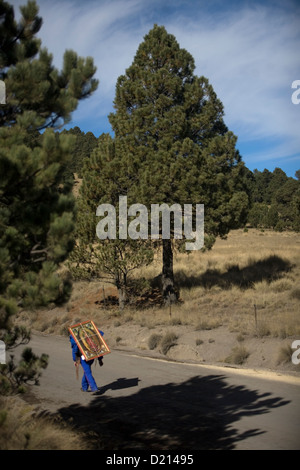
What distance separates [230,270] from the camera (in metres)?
25.7

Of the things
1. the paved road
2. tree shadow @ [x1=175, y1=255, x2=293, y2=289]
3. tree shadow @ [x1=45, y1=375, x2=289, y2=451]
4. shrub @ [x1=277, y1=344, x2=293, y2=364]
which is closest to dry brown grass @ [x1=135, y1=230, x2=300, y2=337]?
tree shadow @ [x1=175, y1=255, x2=293, y2=289]

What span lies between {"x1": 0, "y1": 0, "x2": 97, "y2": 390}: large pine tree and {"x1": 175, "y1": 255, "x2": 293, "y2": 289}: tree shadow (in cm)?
1707

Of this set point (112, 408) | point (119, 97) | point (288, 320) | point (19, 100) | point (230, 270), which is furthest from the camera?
point (230, 270)

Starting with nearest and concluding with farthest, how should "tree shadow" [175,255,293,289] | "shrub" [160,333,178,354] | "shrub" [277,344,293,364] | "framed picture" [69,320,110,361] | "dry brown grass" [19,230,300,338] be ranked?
"framed picture" [69,320,110,361] < "shrub" [277,344,293,364] < "shrub" [160,333,178,354] < "dry brown grass" [19,230,300,338] < "tree shadow" [175,255,293,289]

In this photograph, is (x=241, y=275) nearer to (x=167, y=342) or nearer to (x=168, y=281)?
(x=168, y=281)

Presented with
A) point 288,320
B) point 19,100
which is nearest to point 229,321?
point 288,320

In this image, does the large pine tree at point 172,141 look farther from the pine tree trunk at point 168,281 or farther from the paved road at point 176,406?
the paved road at point 176,406

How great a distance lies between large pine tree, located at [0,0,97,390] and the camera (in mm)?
5227

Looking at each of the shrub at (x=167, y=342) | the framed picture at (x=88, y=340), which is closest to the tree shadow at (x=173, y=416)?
the framed picture at (x=88, y=340)

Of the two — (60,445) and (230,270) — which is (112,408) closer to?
(60,445)

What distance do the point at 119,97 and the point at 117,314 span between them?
422 inches

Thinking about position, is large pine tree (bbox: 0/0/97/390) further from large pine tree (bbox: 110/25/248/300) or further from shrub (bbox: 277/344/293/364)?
large pine tree (bbox: 110/25/248/300)

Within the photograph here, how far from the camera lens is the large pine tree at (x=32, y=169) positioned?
523cm

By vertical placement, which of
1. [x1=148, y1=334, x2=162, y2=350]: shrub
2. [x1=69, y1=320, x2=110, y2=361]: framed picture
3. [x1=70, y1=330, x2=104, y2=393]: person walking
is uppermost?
[x1=69, y1=320, x2=110, y2=361]: framed picture
